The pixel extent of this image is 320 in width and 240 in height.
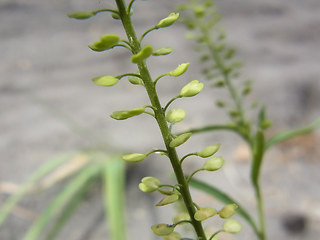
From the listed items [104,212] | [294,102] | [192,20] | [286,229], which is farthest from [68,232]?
[294,102]

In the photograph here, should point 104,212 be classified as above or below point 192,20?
below

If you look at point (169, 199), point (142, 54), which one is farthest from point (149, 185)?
point (142, 54)

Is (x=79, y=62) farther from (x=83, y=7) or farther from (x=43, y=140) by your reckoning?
(x=43, y=140)

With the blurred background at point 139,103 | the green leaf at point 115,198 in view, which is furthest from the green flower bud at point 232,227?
the blurred background at point 139,103

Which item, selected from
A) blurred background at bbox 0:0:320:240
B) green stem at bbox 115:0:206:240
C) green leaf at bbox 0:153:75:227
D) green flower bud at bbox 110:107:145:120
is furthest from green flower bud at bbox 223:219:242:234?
green leaf at bbox 0:153:75:227

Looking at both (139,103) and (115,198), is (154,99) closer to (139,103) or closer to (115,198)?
(115,198)

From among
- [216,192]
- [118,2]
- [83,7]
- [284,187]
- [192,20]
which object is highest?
[118,2]
